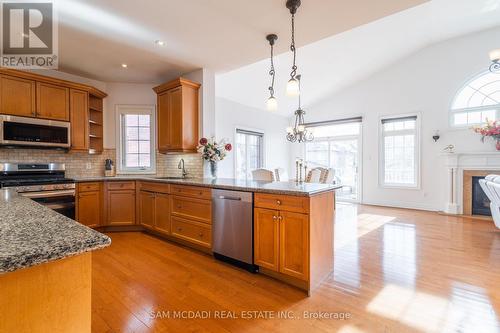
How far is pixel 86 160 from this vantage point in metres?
4.29

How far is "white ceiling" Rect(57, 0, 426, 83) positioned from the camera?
2391mm

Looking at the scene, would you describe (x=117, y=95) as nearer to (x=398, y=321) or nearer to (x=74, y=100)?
(x=74, y=100)

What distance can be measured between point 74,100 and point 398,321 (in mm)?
4941

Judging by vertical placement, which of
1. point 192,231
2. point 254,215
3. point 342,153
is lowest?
point 192,231

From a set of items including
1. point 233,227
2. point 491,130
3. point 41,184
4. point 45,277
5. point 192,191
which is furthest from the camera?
point 491,130

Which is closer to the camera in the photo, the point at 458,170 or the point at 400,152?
the point at 458,170

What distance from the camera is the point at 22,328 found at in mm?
653

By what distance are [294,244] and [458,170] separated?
546 cm

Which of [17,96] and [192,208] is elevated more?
[17,96]

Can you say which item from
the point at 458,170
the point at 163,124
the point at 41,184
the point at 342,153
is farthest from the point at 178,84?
the point at 458,170

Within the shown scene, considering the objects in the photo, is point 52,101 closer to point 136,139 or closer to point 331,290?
point 136,139

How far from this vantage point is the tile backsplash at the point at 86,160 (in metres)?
3.59

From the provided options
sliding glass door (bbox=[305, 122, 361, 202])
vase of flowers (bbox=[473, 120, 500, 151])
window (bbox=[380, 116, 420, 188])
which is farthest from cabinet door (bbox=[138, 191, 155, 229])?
vase of flowers (bbox=[473, 120, 500, 151])

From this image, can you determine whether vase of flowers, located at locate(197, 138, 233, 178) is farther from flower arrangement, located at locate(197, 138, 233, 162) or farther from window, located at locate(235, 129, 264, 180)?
window, located at locate(235, 129, 264, 180)
